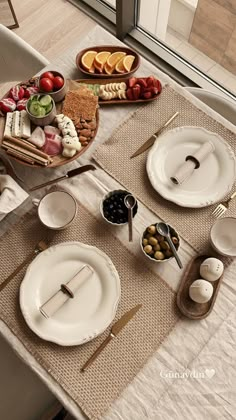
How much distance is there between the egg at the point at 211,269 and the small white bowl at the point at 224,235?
0.17ft

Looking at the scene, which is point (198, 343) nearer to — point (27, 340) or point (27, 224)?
point (27, 340)

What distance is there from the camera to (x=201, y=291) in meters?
0.97

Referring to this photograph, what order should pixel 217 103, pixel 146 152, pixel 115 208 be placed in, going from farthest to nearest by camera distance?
pixel 217 103
pixel 146 152
pixel 115 208

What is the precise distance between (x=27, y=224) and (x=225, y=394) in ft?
2.14

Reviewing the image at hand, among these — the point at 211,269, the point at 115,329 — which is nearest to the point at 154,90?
the point at 211,269

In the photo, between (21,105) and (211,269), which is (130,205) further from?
(21,105)

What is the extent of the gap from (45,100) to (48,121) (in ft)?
0.19

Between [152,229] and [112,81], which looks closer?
[152,229]

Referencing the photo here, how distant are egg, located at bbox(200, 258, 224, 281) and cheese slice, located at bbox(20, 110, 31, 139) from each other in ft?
1.90

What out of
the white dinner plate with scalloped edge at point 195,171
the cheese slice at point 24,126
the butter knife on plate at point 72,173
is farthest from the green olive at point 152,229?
the cheese slice at point 24,126

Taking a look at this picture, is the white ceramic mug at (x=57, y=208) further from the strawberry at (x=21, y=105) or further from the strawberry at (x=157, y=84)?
the strawberry at (x=157, y=84)

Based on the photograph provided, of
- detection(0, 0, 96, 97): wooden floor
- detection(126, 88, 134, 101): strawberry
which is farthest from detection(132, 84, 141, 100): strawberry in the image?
detection(0, 0, 96, 97): wooden floor

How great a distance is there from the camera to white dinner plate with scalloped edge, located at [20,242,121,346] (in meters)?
0.97

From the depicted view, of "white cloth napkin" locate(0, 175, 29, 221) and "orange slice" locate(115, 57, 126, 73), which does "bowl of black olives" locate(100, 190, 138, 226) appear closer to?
"white cloth napkin" locate(0, 175, 29, 221)
